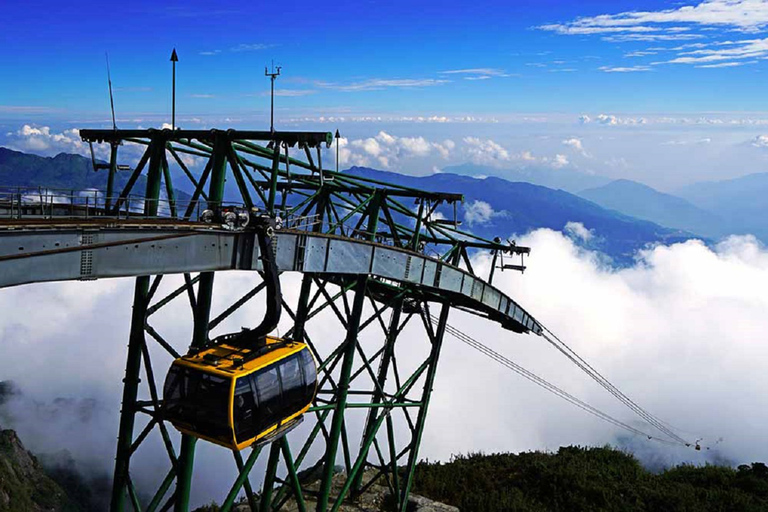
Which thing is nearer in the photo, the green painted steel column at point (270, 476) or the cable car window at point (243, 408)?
the cable car window at point (243, 408)

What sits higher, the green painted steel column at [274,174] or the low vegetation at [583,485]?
the green painted steel column at [274,174]

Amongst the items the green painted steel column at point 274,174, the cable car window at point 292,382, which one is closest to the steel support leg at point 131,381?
the green painted steel column at point 274,174

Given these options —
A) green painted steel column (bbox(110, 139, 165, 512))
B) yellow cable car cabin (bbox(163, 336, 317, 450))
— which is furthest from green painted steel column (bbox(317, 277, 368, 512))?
green painted steel column (bbox(110, 139, 165, 512))

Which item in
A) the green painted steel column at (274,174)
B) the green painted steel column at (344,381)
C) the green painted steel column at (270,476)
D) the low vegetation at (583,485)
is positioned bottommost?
the low vegetation at (583,485)

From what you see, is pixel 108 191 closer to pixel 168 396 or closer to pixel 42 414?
pixel 168 396

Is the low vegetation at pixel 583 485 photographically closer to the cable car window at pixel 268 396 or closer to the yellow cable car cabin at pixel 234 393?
the yellow cable car cabin at pixel 234 393

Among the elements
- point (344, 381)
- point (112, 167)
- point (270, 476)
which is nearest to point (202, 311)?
point (112, 167)

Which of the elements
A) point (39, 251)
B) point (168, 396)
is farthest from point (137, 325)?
point (39, 251)
